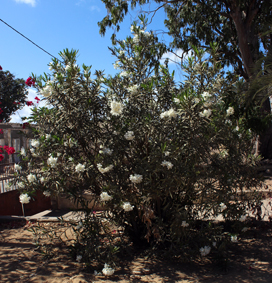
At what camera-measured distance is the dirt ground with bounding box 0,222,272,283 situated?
3.39 m

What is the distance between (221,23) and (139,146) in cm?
1072

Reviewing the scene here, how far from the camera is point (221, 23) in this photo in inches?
488

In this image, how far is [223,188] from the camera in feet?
11.7

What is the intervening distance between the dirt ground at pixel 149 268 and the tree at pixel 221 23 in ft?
23.0

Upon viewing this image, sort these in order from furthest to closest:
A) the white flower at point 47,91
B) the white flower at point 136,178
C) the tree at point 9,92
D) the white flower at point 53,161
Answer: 1. the tree at point 9,92
2. the white flower at point 47,91
3. the white flower at point 53,161
4. the white flower at point 136,178

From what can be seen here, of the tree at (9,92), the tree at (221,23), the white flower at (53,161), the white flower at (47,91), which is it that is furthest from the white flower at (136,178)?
the tree at (9,92)

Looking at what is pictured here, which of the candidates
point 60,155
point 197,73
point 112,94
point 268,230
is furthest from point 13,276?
point 268,230

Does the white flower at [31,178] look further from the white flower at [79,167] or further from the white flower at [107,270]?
the white flower at [107,270]

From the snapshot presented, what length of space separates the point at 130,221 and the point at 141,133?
142 cm

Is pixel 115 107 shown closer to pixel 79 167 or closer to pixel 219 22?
pixel 79 167

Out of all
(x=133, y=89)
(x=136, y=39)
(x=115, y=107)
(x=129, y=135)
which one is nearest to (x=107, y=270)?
(x=129, y=135)

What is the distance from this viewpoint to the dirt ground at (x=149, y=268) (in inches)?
133

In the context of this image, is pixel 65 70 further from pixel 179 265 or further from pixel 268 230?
pixel 268 230

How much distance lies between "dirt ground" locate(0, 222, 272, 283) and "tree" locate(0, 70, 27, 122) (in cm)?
2401
